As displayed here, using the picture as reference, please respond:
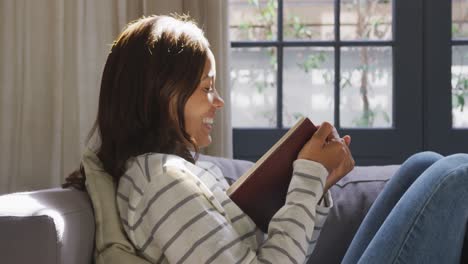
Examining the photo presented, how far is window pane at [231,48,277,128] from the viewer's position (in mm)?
3686

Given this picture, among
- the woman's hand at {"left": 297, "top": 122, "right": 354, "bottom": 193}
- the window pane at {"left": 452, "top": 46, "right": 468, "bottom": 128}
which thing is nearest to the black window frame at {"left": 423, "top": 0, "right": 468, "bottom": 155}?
the window pane at {"left": 452, "top": 46, "right": 468, "bottom": 128}

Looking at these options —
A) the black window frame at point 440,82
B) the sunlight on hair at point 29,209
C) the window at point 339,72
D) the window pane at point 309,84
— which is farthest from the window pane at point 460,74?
the sunlight on hair at point 29,209

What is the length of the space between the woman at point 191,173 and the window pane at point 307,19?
196cm

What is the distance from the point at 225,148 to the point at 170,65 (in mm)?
1332

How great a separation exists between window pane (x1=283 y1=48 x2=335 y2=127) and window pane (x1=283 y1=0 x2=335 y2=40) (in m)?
0.12

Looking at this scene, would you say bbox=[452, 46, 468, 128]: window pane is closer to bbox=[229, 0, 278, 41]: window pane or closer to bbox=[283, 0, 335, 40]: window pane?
bbox=[283, 0, 335, 40]: window pane

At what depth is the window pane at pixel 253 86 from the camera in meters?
3.69

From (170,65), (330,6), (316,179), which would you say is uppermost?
(330,6)

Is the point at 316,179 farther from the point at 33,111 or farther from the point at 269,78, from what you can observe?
the point at 269,78

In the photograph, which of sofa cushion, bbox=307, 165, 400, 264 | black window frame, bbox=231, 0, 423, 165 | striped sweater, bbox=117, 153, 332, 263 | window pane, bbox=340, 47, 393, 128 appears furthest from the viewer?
window pane, bbox=340, 47, 393, 128

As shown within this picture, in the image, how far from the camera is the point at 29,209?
1.59 meters

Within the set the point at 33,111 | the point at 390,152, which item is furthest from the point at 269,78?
the point at 33,111

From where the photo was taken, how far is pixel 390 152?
3.16 meters

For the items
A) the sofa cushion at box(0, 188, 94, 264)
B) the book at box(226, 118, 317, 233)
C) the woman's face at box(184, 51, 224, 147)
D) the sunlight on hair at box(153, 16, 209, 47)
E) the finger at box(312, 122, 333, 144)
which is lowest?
the sofa cushion at box(0, 188, 94, 264)
